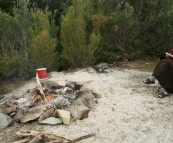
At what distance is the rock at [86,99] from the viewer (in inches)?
184

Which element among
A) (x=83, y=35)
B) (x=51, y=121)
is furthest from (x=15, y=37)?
(x=51, y=121)

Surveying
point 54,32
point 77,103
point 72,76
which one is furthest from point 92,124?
point 54,32

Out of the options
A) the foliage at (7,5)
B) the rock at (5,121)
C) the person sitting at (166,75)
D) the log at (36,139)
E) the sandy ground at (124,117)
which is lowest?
the sandy ground at (124,117)

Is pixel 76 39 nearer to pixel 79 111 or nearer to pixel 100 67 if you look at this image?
pixel 100 67

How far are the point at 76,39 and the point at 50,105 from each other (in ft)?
10.3

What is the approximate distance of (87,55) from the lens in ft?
24.5

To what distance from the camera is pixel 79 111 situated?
4.27 meters

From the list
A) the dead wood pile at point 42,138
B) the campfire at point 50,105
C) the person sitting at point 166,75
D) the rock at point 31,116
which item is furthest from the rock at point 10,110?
the person sitting at point 166,75

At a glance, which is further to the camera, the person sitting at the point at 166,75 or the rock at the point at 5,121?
the person sitting at the point at 166,75

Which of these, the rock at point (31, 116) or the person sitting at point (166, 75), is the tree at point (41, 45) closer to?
the rock at point (31, 116)

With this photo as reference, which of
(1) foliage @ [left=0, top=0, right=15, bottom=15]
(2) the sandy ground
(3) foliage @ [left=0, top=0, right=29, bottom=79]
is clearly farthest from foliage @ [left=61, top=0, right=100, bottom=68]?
(1) foliage @ [left=0, top=0, right=15, bottom=15]

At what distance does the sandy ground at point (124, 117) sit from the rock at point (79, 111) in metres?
0.09

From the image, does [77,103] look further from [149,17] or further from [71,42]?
[149,17]

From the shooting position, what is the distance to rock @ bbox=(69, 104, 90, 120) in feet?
14.0
